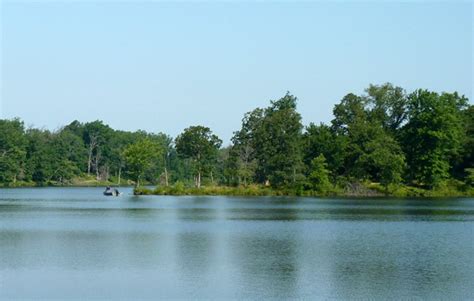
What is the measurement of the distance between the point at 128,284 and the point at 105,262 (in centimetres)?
584

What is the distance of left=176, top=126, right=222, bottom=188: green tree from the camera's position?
105 meters

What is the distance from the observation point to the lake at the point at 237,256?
28.1 m

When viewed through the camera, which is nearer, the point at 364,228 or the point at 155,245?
the point at 155,245

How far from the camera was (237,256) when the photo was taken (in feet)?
121

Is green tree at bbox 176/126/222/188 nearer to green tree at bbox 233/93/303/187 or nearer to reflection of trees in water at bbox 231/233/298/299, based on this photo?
green tree at bbox 233/93/303/187

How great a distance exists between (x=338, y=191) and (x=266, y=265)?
68011 mm

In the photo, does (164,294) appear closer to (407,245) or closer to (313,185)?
(407,245)

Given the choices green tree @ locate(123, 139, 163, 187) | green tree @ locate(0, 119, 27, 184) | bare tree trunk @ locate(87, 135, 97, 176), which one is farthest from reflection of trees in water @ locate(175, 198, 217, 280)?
bare tree trunk @ locate(87, 135, 97, 176)

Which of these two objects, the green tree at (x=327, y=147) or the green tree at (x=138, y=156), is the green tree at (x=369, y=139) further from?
the green tree at (x=138, y=156)

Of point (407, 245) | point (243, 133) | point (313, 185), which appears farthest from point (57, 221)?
point (243, 133)

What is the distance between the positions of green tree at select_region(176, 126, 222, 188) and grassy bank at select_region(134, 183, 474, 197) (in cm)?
362

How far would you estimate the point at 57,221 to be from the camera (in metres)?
57.4

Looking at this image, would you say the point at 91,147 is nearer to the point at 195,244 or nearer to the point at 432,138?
the point at 432,138

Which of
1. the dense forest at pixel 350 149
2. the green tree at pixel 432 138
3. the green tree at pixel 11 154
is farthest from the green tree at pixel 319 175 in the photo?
the green tree at pixel 11 154
